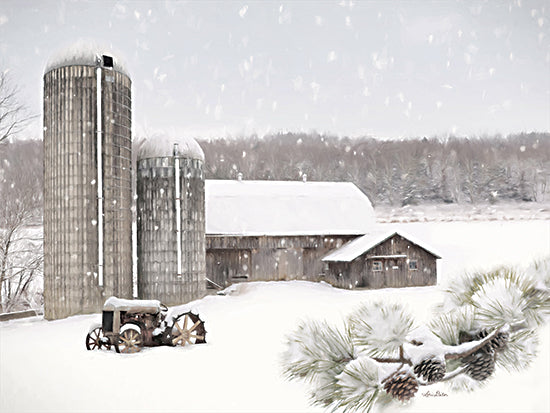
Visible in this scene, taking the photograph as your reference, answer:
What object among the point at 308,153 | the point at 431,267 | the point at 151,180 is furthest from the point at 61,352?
the point at 308,153

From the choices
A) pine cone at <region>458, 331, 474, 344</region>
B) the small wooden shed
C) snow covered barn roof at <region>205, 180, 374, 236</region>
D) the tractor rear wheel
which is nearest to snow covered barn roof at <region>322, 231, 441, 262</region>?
the small wooden shed

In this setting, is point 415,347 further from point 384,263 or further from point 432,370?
point 384,263

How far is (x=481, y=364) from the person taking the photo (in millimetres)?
1532

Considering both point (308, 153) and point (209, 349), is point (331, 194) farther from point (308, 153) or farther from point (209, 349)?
point (308, 153)

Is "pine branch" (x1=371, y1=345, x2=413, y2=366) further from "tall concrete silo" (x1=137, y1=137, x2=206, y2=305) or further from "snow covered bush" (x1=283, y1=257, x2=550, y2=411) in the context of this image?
"tall concrete silo" (x1=137, y1=137, x2=206, y2=305)

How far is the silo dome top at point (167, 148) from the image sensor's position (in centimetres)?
1412

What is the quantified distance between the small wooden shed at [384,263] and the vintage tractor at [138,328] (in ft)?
29.7

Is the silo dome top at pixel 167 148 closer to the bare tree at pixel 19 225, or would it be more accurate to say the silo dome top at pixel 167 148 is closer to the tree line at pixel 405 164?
the bare tree at pixel 19 225

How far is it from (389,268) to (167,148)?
7.98m

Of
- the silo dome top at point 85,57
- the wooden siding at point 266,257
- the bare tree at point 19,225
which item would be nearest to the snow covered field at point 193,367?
the bare tree at point 19,225

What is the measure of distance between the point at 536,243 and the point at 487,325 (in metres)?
25.6

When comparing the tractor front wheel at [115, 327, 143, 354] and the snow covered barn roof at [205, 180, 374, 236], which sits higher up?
the snow covered barn roof at [205, 180, 374, 236]

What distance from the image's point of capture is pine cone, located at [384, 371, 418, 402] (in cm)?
146

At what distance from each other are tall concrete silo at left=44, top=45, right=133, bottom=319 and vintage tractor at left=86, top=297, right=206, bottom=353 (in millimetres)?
3886
